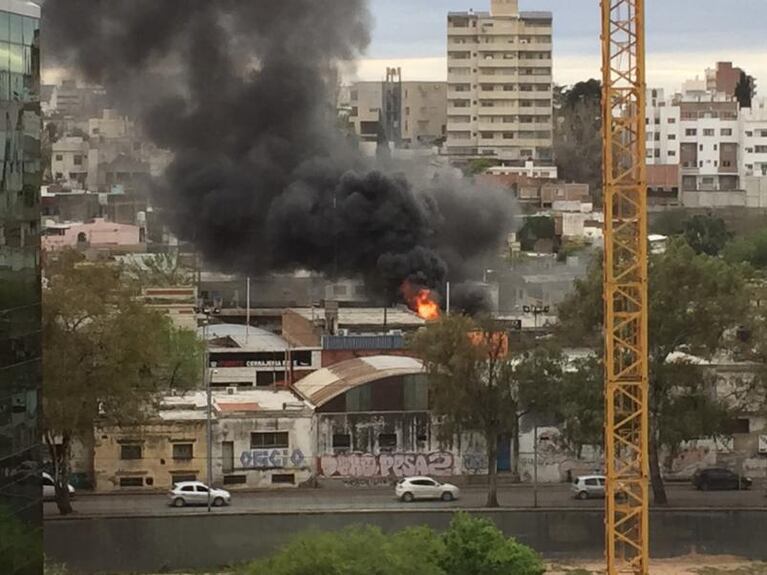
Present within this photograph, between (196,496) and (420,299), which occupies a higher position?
(420,299)

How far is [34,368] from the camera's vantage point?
1196 centimetres

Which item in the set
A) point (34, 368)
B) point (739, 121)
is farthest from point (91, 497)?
point (739, 121)

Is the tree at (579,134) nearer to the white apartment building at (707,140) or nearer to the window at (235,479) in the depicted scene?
the white apartment building at (707,140)

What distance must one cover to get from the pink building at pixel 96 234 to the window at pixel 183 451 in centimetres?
1648

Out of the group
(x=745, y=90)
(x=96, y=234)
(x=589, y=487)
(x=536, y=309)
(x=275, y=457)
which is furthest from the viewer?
(x=745, y=90)

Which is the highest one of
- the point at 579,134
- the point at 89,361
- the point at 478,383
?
the point at 579,134

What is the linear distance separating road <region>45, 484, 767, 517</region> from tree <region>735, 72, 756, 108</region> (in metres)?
45.9

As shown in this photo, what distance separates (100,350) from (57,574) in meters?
4.37

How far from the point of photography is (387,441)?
2388 cm

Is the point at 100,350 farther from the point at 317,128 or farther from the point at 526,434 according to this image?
the point at 317,128

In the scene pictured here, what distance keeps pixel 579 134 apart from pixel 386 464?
124 ft

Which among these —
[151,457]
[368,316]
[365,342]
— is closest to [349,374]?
[365,342]

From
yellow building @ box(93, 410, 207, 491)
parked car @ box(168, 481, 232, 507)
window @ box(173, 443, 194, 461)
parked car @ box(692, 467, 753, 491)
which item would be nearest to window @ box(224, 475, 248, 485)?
yellow building @ box(93, 410, 207, 491)

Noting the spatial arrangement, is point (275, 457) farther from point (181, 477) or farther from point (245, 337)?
point (245, 337)
